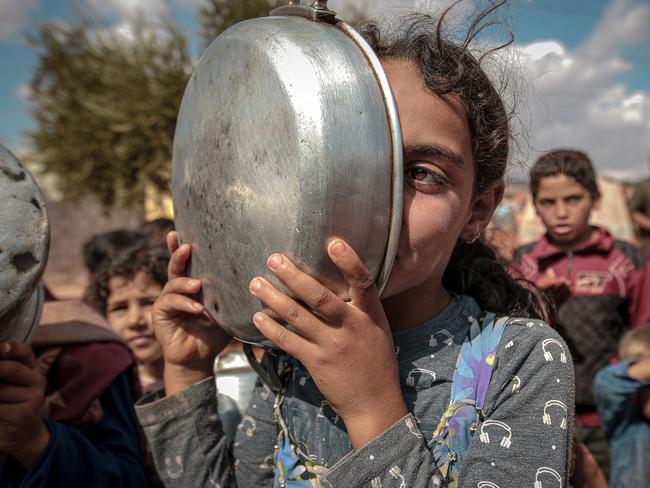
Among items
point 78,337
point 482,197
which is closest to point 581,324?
point 482,197

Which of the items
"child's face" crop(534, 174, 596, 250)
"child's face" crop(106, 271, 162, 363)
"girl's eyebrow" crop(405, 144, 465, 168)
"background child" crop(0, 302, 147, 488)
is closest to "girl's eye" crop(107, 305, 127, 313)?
"child's face" crop(106, 271, 162, 363)

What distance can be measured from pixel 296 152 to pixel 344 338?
288 millimetres

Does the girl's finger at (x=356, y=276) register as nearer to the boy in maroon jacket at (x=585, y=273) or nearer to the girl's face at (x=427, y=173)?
the girl's face at (x=427, y=173)

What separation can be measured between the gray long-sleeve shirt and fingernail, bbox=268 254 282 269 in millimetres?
320

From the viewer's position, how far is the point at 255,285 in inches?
32.8

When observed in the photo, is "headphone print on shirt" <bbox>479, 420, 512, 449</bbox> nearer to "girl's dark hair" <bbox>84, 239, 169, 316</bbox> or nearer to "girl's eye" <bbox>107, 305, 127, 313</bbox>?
"girl's dark hair" <bbox>84, 239, 169, 316</bbox>

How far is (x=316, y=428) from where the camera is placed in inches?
43.6

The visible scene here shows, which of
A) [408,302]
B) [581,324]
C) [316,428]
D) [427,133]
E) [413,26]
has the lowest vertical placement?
[581,324]

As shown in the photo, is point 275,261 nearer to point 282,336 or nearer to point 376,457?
point 282,336

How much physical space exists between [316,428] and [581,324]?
264 cm

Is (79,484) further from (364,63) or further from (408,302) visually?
(364,63)

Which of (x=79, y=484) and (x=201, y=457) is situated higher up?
(x=201, y=457)

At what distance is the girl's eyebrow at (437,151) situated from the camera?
0.91 meters

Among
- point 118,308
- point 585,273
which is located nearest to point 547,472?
point 118,308
